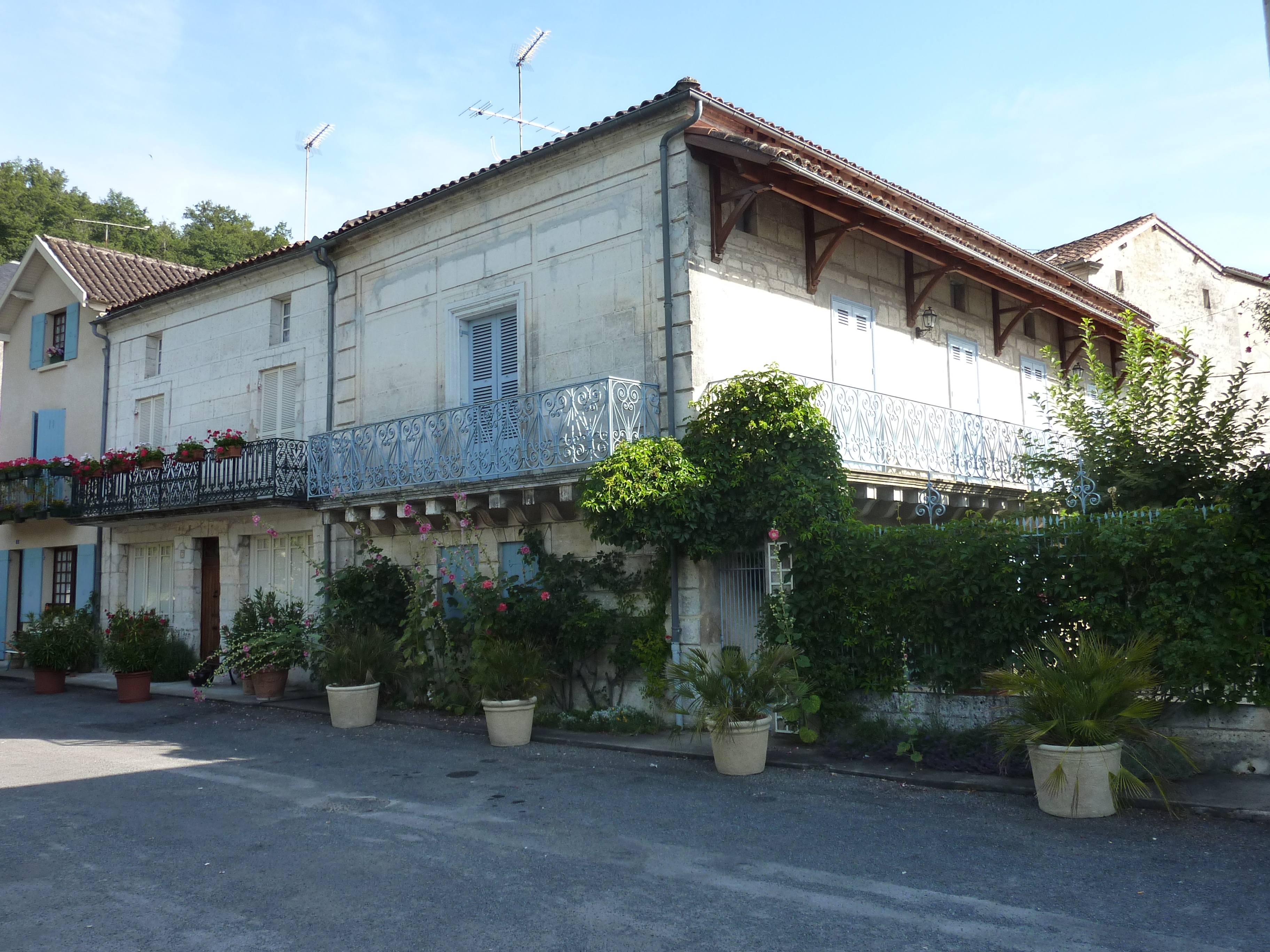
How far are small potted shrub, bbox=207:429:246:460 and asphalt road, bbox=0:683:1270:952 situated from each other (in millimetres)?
7011

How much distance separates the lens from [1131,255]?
21875mm

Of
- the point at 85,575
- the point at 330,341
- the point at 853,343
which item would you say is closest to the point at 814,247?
the point at 853,343

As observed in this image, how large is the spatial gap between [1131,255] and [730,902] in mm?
20990

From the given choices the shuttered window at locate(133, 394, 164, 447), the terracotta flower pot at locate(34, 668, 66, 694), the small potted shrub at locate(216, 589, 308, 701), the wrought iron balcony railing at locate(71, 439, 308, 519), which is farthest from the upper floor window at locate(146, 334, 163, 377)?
the small potted shrub at locate(216, 589, 308, 701)

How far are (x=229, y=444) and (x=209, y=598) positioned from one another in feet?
12.6

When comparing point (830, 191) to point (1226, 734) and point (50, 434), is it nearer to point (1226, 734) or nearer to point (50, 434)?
point (1226, 734)

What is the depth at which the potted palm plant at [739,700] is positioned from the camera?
8609mm

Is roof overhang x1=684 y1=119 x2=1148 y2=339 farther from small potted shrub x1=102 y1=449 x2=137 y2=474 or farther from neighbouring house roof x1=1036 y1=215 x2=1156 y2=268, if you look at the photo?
small potted shrub x1=102 y1=449 x2=137 y2=474

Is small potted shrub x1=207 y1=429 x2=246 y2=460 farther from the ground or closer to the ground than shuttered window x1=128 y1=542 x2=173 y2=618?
farther from the ground

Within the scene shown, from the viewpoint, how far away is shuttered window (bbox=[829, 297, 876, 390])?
1302 centimetres

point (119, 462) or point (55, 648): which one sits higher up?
point (119, 462)

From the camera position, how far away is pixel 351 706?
12.0 metres

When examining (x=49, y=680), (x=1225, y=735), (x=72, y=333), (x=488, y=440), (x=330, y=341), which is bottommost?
(x=49, y=680)

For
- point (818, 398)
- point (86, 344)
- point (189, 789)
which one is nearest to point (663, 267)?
point (818, 398)
